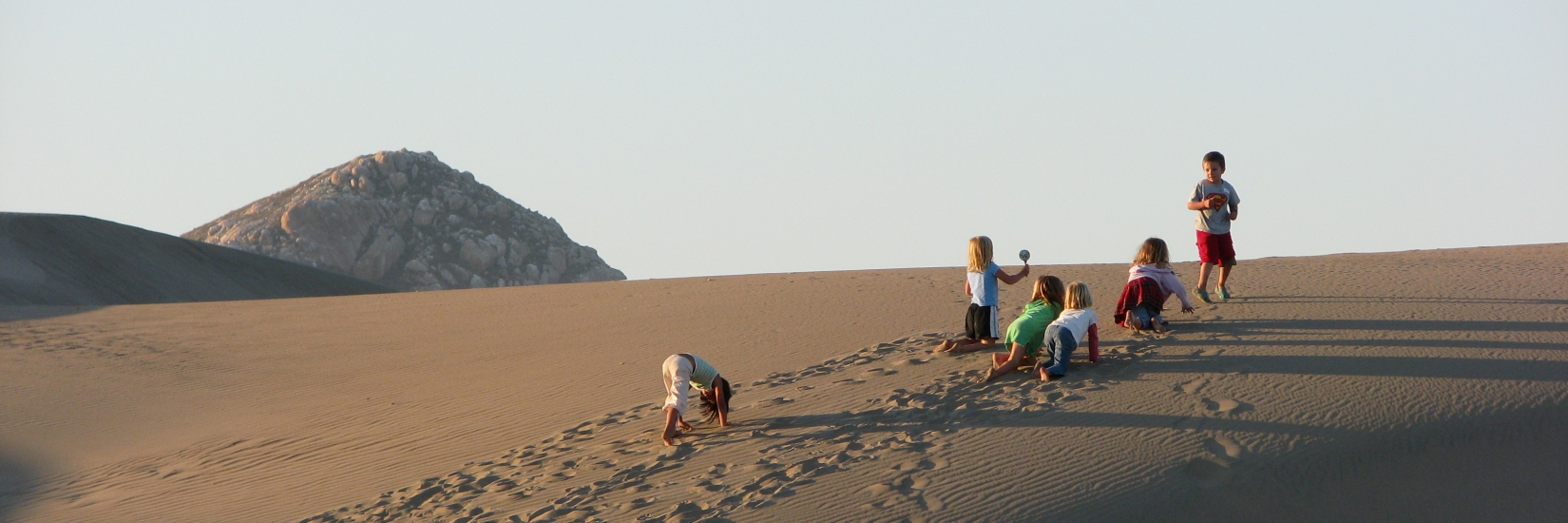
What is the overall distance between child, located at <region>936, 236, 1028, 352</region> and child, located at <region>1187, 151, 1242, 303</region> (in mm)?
1510

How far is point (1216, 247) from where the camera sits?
9.48 meters

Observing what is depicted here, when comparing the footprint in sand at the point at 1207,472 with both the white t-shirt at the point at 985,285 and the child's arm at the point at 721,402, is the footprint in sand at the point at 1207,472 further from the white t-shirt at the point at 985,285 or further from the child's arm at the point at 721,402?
the child's arm at the point at 721,402

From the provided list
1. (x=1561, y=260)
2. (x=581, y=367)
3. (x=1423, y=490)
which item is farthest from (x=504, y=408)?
(x=1561, y=260)

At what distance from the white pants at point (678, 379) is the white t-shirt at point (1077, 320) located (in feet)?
7.67

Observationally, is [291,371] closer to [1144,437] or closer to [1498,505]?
[1144,437]

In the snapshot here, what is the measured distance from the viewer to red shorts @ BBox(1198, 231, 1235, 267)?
946 cm

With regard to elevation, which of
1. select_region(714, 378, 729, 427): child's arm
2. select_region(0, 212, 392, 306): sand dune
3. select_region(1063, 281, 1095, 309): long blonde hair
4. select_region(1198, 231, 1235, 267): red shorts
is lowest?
select_region(714, 378, 729, 427): child's arm

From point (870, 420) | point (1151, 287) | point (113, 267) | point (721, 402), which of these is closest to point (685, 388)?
point (721, 402)

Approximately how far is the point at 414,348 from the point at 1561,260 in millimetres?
11925

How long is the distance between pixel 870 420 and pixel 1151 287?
2532mm

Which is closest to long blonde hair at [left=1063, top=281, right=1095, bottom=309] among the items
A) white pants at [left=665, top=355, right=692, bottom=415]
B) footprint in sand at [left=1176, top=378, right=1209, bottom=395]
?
footprint in sand at [left=1176, top=378, right=1209, bottom=395]

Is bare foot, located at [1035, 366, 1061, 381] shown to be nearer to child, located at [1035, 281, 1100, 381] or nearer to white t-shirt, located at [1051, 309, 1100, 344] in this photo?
child, located at [1035, 281, 1100, 381]

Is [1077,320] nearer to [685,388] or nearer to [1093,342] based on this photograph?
[1093,342]

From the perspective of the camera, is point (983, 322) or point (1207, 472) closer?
point (1207, 472)
